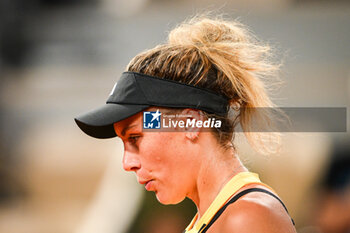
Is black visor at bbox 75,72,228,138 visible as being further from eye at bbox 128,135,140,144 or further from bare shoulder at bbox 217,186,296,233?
bare shoulder at bbox 217,186,296,233

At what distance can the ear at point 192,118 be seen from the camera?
4.48ft

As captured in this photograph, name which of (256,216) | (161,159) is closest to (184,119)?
(161,159)

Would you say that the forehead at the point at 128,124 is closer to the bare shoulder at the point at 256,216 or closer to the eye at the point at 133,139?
A: the eye at the point at 133,139

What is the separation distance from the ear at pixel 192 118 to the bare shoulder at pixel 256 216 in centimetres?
24

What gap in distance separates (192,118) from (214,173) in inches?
6.9

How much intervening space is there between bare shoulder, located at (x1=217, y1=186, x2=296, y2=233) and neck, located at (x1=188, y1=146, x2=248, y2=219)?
15 cm

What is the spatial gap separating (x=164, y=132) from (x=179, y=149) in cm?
7

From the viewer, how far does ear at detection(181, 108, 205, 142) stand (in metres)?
1.37

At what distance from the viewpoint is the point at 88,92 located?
15.6 feet

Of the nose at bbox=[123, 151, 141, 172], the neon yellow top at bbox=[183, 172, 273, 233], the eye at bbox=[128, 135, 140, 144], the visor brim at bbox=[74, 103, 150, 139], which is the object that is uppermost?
the visor brim at bbox=[74, 103, 150, 139]

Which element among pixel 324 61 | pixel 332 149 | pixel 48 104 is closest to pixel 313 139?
pixel 332 149

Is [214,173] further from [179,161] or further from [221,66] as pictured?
[221,66]

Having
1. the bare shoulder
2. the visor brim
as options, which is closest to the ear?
the visor brim

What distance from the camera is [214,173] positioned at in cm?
138
